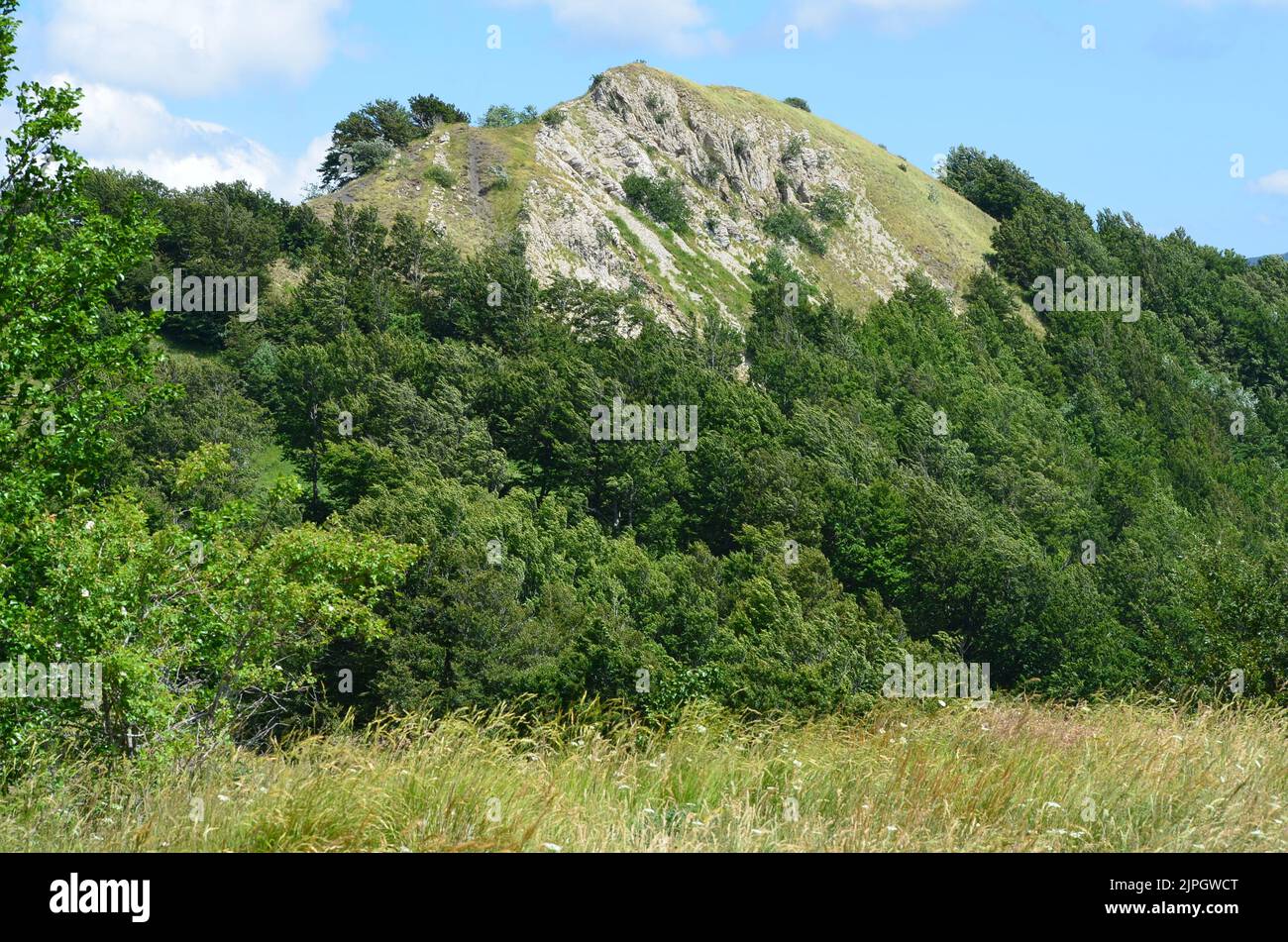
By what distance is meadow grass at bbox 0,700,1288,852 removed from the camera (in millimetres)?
4797

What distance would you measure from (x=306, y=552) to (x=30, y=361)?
4799mm

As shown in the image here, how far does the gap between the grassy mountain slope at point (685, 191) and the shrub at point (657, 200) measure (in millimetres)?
1170

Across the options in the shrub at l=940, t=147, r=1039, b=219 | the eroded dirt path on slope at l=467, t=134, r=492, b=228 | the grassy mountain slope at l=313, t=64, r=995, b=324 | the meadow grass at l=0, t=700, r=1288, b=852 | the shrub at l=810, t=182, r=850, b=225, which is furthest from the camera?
the shrub at l=940, t=147, r=1039, b=219

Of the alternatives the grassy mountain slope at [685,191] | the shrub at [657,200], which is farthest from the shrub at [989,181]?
the shrub at [657,200]

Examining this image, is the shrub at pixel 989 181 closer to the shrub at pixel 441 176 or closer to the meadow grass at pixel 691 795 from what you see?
the shrub at pixel 441 176

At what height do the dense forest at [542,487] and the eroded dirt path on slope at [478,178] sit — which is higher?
the eroded dirt path on slope at [478,178]

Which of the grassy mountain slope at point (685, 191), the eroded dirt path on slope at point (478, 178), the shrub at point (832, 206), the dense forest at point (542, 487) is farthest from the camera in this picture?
the shrub at point (832, 206)

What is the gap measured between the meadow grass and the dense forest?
4.85ft

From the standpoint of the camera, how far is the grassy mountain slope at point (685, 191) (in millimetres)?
91250

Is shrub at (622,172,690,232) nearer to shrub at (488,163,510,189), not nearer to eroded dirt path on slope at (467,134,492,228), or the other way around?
shrub at (488,163,510,189)

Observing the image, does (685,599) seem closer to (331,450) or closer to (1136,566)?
(331,450)

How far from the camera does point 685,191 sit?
361 feet

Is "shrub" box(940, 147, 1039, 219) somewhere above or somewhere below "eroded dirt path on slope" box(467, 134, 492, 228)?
above

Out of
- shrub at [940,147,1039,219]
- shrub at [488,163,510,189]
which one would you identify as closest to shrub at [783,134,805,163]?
shrub at [940,147,1039,219]
